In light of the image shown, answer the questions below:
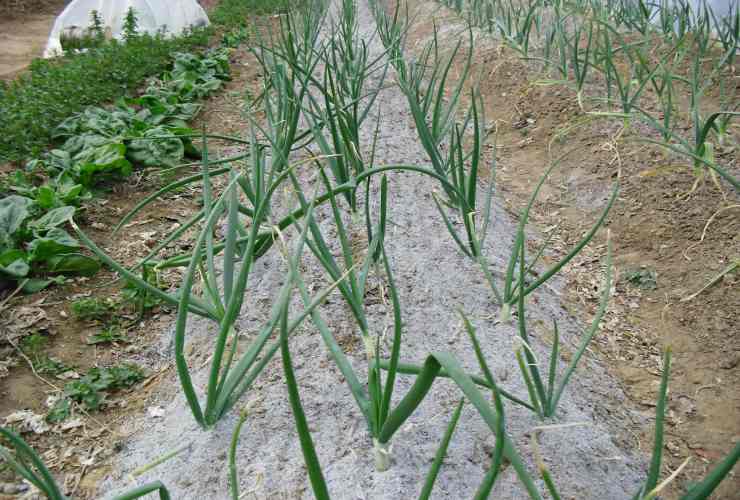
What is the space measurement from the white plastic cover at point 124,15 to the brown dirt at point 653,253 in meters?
4.56

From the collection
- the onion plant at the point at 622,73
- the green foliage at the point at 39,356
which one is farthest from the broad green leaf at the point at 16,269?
the onion plant at the point at 622,73

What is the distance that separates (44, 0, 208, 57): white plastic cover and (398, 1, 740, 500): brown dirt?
4.56 meters

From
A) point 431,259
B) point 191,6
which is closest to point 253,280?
point 431,259

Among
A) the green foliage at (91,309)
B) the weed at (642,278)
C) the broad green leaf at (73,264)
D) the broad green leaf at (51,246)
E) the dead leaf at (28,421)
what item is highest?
the broad green leaf at (51,246)

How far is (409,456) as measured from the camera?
3.43ft

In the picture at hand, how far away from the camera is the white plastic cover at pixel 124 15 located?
5871 millimetres

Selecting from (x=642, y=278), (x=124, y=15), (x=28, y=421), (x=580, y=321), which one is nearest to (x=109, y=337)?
(x=28, y=421)

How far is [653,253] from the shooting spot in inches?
79.0

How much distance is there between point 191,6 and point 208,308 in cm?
595

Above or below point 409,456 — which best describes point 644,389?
below

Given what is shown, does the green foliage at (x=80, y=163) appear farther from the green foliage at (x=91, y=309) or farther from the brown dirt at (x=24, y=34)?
the brown dirt at (x=24, y=34)

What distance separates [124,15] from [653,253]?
5930 mm

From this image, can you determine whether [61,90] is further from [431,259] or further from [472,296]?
[472,296]

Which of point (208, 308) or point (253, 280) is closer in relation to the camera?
point (208, 308)
